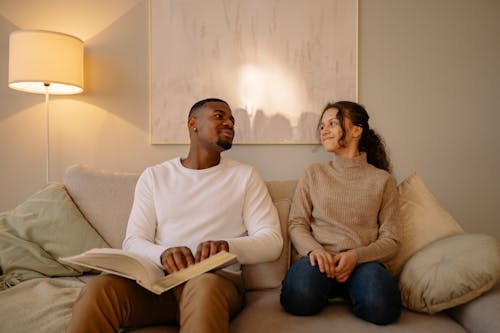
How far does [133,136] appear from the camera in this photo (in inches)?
86.1

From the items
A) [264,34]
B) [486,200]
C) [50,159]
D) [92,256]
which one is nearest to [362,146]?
[264,34]

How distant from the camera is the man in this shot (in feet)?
3.43

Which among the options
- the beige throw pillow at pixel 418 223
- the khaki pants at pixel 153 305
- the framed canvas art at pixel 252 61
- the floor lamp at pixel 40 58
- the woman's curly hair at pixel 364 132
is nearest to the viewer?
the khaki pants at pixel 153 305

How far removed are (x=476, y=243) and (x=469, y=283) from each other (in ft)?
0.58

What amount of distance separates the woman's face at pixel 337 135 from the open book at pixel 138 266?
0.79m

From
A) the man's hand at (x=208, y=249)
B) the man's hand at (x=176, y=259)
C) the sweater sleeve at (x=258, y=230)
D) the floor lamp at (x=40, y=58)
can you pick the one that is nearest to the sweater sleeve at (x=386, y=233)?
the sweater sleeve at (x=258, y=230)

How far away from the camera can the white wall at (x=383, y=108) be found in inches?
86.0

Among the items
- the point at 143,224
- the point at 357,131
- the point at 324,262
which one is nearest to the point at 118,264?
the point at 143,224

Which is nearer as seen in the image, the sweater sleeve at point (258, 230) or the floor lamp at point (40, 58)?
the sweater sleeve at point (258, 230)

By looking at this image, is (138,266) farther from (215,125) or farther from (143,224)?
(215,125)

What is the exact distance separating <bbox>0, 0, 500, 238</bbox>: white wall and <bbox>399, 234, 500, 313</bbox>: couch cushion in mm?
962

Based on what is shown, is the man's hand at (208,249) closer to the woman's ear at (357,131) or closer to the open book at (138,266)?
the open book at (138,266)

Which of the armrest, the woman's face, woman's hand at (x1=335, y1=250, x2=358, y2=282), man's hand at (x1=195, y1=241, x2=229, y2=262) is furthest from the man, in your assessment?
the armrest

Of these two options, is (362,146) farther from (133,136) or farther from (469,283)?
(133,136)
